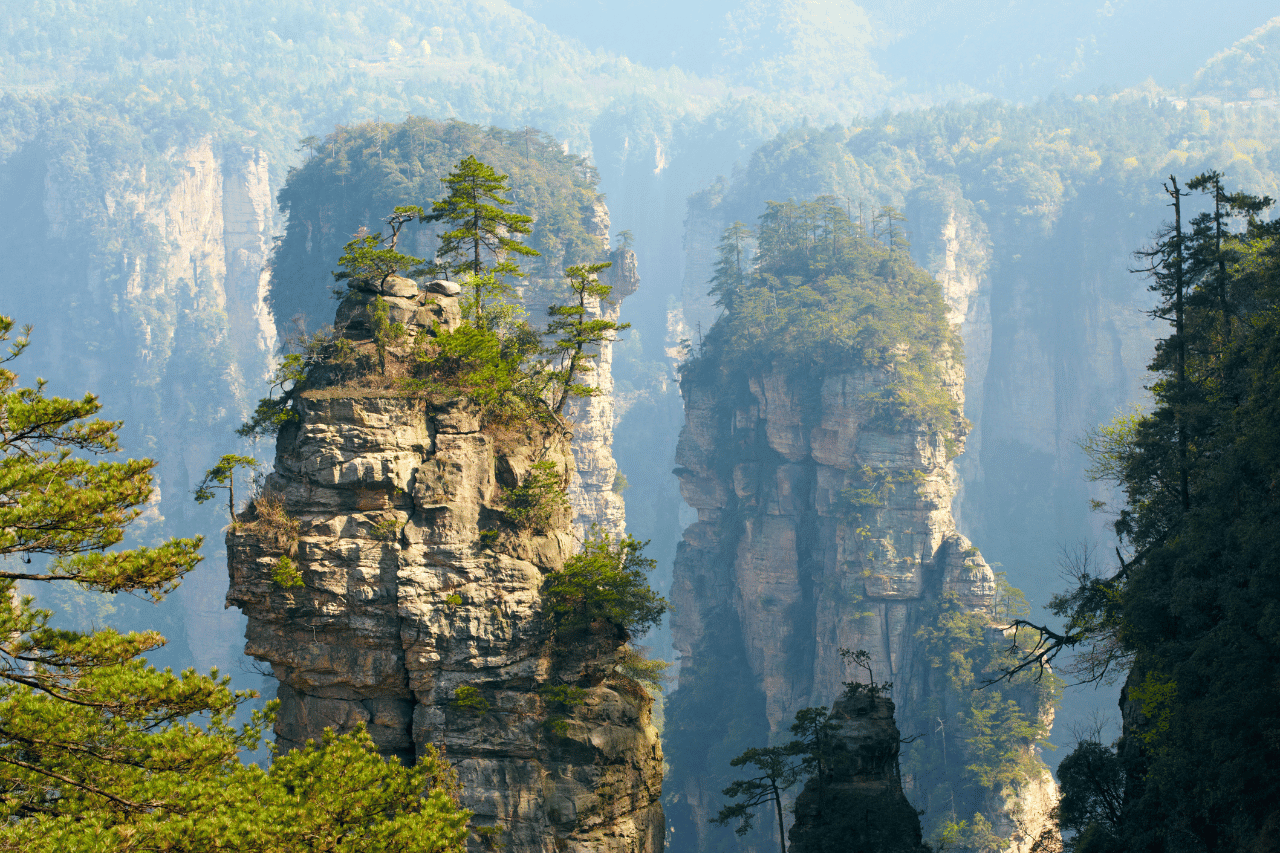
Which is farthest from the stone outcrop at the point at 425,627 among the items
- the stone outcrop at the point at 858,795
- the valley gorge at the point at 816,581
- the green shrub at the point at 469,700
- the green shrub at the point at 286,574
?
the valley gorge at the point at 816,581

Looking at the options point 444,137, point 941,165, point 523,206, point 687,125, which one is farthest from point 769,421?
point 687,125

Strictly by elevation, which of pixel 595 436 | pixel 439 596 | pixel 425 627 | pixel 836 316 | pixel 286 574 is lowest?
pixel 425 627

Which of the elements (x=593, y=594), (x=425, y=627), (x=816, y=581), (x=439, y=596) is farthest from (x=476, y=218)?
(x=816, y=581)

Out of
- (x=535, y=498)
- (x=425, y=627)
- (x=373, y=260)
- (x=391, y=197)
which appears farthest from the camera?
(x=391, y=197)

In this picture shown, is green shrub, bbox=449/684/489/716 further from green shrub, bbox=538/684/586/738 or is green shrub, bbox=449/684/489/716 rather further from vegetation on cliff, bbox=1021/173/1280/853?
vegetation on cliff, bbox=1021/173/1280/853

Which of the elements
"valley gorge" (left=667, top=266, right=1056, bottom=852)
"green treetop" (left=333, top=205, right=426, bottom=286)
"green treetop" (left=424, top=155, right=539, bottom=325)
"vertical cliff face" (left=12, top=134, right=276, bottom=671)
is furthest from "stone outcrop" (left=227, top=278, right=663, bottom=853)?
"vertical cliff face" (left=12, top=134, right=276, bottom=671)

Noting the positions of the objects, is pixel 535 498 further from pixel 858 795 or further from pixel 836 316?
pixel 836 316

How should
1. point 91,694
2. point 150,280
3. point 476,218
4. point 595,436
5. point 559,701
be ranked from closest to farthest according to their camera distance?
point 91,694
point 559,701
point 476,218
point 595,436
point 150,280
